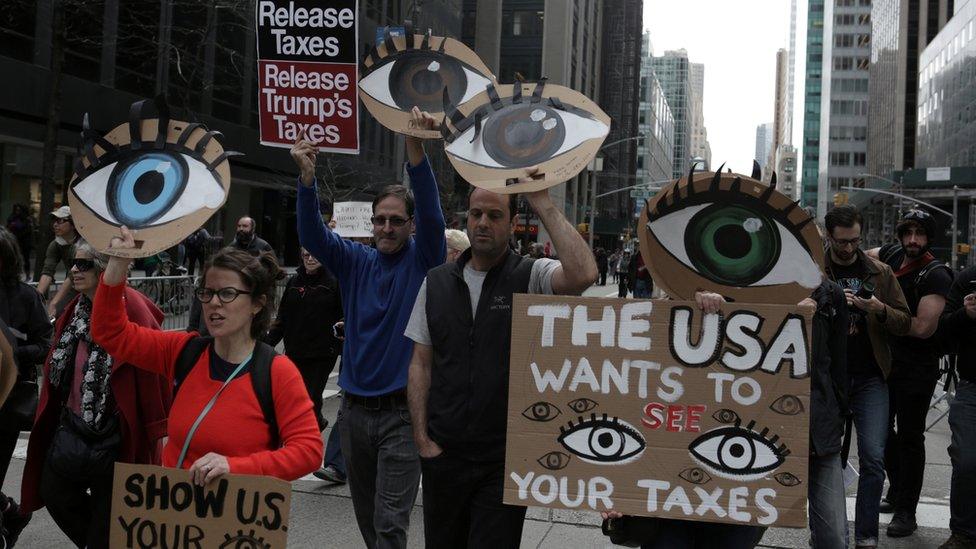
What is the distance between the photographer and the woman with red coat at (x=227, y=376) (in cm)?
304

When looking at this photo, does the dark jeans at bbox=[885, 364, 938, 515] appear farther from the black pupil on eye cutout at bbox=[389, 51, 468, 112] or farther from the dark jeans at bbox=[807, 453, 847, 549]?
the black pupil on eye cutout at bbox=[389, 51, 468, 112]

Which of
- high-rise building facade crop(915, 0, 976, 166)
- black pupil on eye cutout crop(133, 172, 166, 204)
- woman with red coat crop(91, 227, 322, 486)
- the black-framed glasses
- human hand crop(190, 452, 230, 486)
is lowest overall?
human hand crop(190, 452, 230, 486)

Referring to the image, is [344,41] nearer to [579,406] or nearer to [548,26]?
[579,406]

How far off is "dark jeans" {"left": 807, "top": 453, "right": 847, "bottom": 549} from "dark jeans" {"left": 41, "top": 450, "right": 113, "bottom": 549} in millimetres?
3215

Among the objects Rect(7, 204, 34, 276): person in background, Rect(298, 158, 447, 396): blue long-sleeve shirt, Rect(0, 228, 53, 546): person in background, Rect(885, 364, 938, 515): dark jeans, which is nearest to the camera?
Rect(298, 158, 447, 396): blue long-sleeve shirt

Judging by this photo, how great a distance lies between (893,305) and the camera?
5484 mm

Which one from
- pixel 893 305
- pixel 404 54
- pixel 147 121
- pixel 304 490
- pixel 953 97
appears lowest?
pixel 304 490

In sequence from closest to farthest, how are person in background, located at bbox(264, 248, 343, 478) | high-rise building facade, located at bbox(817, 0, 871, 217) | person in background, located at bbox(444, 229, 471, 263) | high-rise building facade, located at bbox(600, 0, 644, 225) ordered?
person in background, located at bbox(264, 248, 343, 478) < person in background, located at bbox(444, 229, 471, 263) < high-rise building facade, located at bbox(600, 0, 644, 225) < high-rise building facade, located at bbox(817, 0, 871, 217)

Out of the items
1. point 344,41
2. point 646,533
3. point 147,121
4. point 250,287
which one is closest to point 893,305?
point 646,533

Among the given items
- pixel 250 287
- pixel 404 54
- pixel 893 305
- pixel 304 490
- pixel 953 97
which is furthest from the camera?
pixel 953 97

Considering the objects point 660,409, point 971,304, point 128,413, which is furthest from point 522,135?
point 971,304

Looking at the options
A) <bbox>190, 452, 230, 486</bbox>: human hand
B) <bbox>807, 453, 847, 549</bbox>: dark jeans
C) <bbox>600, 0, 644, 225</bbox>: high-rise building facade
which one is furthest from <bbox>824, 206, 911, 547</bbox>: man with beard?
<bbox>600, 0, 644, 225</bbox>: high-rise building facade

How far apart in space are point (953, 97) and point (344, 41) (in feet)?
277

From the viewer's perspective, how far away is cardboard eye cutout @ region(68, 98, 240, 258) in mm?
3451
